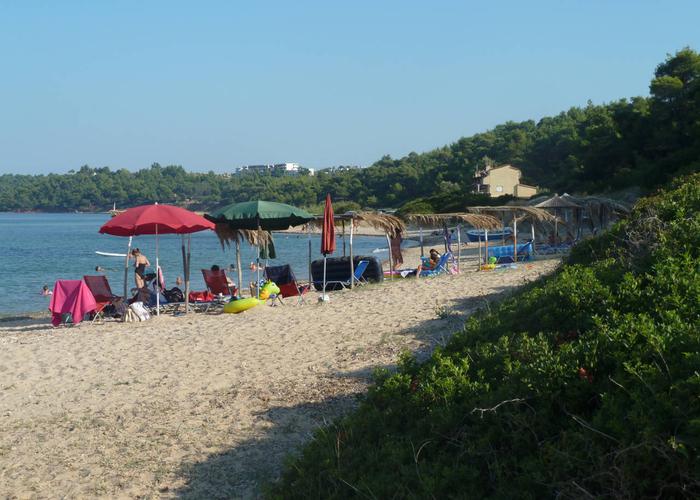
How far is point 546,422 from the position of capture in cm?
301

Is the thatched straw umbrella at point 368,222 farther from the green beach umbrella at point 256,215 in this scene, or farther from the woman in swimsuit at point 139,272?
the woman in swimsuit at point 139,272

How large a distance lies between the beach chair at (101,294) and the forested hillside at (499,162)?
805 inches

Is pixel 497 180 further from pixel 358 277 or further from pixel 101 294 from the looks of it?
pixel 101 294

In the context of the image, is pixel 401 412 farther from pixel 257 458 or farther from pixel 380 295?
pixel 380 295

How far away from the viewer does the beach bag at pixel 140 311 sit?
1053cm

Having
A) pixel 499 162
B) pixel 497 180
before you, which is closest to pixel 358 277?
pixel 497 180

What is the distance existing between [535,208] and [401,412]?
1686cm

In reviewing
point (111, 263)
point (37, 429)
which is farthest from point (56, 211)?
point (37, 429)

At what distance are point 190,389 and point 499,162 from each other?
68582mm

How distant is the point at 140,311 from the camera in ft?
34.7

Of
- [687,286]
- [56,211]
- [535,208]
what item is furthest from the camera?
[56,211]

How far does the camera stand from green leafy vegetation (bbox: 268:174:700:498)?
8.48ft

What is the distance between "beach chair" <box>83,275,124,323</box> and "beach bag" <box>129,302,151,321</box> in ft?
1.66

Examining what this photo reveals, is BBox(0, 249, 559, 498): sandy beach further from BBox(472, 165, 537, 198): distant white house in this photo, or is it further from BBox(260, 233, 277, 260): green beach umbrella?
BBox(472, 165, 537, 198): distant white house
